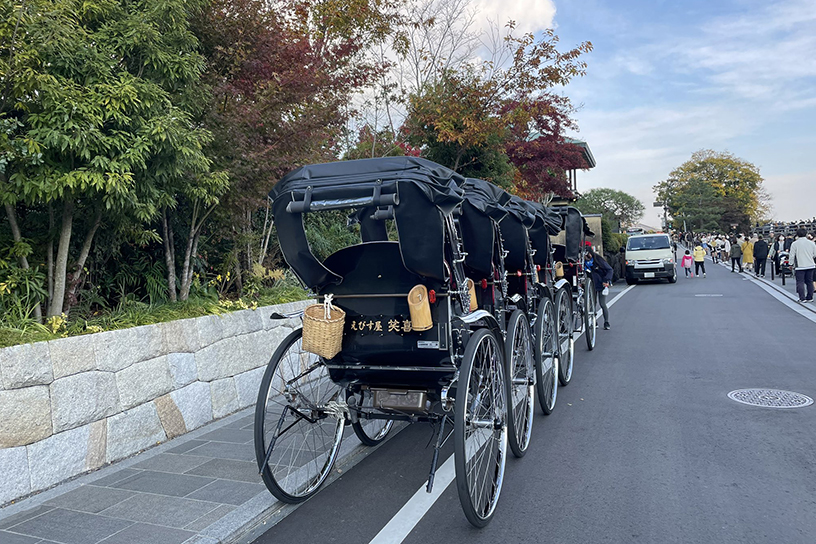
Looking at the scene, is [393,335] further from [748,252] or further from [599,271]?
[748,252]

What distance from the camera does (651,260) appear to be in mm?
23578

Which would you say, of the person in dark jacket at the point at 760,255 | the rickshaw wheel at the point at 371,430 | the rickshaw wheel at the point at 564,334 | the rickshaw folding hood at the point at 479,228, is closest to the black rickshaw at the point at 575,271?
the rickshaw wheel at the point at 564,334

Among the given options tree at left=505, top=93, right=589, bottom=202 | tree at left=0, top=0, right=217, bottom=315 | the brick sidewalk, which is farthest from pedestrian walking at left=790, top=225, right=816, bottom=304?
tree at left=0, top=0, right=217, bottom=315

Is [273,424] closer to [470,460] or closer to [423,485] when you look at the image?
[423,485]

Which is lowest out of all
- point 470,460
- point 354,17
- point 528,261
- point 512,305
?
point 470,460

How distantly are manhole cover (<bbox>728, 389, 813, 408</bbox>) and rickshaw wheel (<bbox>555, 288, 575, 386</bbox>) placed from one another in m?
1.85

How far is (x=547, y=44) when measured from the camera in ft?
40.5

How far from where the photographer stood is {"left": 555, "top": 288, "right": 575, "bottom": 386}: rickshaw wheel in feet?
24.4

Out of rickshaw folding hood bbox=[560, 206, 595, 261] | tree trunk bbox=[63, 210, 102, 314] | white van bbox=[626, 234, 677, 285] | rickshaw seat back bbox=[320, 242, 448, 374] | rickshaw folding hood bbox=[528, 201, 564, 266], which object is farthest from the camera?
white van bbox=[626, 234, 677, 285]

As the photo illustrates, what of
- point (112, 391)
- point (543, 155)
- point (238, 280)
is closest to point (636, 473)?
point (112, 391)

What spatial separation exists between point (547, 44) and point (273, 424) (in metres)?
10.7

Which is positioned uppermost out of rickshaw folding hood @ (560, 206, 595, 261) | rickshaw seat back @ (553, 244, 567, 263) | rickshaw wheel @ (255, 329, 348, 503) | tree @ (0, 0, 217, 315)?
tree @ (0, 0, 217, 315)

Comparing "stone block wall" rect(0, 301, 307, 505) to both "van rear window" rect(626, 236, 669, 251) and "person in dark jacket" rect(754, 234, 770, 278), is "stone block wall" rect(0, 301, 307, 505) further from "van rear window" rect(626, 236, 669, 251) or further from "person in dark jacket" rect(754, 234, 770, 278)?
"person in dark jacket" rect(754, 234, 770, 278)

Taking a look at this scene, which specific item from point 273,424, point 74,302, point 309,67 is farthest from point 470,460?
point 309,67
